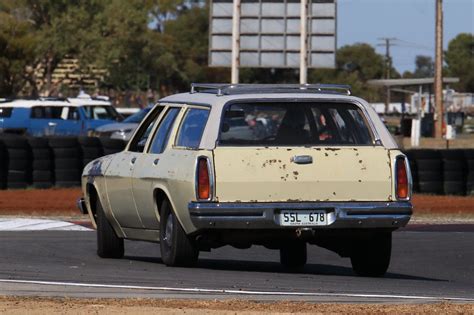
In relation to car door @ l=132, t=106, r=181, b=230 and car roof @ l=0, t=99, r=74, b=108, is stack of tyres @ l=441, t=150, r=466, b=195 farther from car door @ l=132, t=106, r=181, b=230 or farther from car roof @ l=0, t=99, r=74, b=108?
car roof @ l=0, t=99, r=74, b=108

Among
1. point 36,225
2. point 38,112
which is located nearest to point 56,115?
point 38,112

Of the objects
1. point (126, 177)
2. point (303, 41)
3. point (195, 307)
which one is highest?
point (303, 41)

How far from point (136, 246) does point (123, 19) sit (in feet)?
206

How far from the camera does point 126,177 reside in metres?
12.3

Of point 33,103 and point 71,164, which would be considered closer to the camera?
point 71,164

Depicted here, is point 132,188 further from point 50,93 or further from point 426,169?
point 50,93

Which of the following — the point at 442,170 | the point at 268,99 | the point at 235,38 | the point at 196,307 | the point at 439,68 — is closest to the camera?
the point at 196,307

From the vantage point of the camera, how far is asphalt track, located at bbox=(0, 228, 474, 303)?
9570 mm

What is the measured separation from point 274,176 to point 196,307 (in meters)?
2.61

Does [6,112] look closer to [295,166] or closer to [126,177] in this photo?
[126,177]

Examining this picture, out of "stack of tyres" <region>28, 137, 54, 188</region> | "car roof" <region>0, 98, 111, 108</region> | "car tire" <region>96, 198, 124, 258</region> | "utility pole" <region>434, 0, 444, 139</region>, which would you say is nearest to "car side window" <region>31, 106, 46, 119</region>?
"car roof" <region>0, 98, 111, 108</region>

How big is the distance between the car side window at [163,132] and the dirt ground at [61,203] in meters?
9.06

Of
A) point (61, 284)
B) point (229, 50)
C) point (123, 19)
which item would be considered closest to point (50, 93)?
point (123, 19)

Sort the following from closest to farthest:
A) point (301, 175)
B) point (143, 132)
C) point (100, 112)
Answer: point (301, 175), point (143, 132), point (100, 112)
